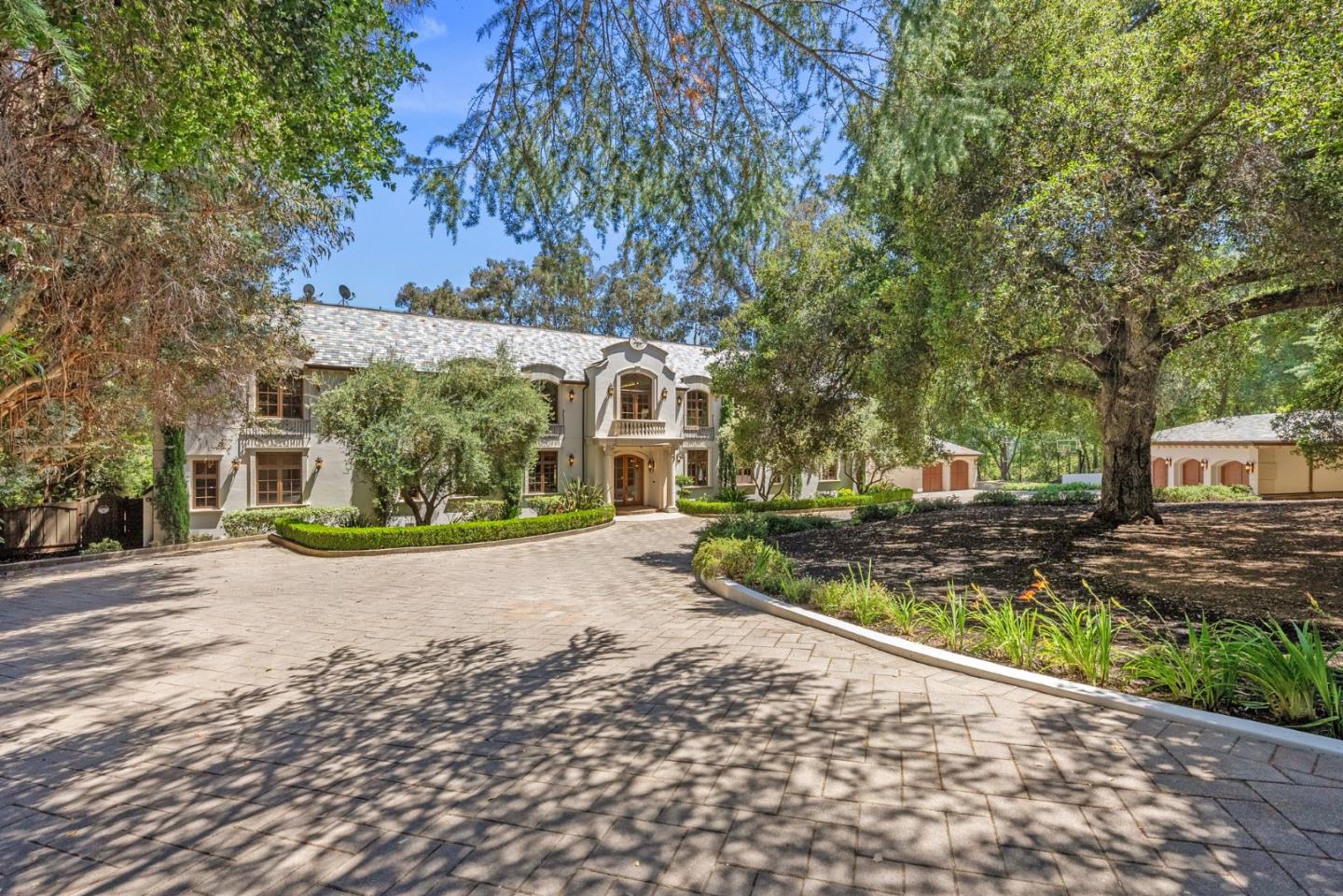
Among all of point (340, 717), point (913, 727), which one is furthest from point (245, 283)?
point (913, 727)

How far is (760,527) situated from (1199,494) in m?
19.6

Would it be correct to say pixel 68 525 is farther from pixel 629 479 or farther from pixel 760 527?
pixel 760 527

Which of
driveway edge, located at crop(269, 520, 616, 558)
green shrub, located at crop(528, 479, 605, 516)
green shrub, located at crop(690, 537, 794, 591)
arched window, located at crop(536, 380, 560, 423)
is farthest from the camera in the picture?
arched window, located at crop(536, 380, 560, 423)

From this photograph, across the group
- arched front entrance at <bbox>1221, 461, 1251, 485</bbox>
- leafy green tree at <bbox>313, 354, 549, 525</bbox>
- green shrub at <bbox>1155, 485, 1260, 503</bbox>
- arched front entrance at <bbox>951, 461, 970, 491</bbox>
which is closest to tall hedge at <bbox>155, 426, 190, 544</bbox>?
leafy green tree at <bbox>313, 354, 549, 525</bbox>

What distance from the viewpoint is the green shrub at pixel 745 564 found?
29.9 feet

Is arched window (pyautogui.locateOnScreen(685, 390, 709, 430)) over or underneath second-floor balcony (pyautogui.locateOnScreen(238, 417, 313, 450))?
over

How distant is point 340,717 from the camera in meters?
5.00

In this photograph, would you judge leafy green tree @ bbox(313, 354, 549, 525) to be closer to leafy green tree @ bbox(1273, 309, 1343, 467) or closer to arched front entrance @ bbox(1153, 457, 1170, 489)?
leafy green tree @ bbox(1273, 309, 1343, 467)

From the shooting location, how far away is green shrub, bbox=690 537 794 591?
912cm

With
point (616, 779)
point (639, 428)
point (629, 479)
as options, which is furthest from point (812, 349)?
point (629, 479)

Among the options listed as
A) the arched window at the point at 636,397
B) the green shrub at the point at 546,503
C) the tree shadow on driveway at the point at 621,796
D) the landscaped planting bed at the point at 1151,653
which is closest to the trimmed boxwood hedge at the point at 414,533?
the green shrub at the point at 546,503

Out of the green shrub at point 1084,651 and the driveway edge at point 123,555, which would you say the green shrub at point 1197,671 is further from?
the driveway edge at point 123,555

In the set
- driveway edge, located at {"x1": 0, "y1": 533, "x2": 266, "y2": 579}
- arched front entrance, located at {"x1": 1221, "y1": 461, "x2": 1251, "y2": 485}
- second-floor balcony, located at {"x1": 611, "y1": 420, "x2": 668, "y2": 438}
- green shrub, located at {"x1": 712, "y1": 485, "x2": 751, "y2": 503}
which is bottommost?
driveway edge, located at {"x1": 0, "y1": 533, "x2": 266, "y2": 579}

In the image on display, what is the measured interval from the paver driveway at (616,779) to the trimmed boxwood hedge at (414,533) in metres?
7.96
